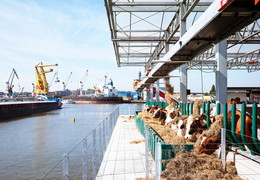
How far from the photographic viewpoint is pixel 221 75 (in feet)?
24.8

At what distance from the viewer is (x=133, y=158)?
26.9ft

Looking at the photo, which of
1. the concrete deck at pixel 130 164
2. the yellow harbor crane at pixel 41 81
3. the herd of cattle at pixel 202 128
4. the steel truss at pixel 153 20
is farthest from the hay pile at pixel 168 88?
the yellow harbor crane at pixel 41 81

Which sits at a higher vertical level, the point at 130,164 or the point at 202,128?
the point at 202,128

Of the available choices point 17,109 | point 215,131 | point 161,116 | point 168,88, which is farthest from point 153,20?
point 17,109

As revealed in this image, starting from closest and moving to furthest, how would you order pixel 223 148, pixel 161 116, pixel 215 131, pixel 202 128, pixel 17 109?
pixel 223 148
pixel 215 131
pixel 202 128
pixel 161 116
pixel 17 109

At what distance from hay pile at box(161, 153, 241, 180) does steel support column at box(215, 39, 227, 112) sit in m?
2.37

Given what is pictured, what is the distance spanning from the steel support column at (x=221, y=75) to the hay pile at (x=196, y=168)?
2.37m

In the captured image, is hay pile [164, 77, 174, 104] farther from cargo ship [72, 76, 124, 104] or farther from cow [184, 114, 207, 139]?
cargo ship [72, 76, 124, 104]

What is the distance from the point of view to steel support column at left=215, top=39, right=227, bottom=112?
7.34m

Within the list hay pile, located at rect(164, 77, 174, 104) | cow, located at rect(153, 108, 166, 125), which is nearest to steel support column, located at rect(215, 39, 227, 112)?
cow, located at rect(153, 108, 166, 125)

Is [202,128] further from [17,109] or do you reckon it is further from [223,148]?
[17,109]

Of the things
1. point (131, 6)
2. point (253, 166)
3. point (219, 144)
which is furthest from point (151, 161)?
point (131, 6)

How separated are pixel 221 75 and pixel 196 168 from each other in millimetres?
3497

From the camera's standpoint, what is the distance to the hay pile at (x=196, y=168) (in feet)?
15.7
